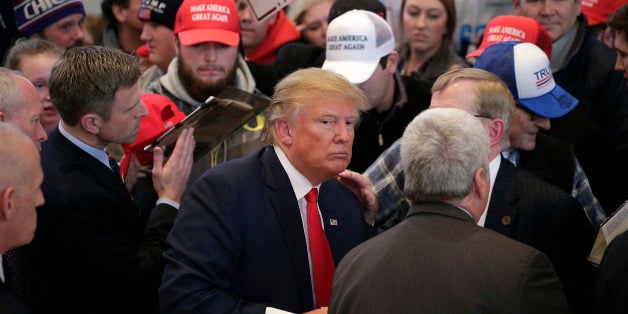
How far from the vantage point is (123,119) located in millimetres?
4105

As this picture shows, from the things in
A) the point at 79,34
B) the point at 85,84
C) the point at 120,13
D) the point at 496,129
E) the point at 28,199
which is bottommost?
the point at 120,13

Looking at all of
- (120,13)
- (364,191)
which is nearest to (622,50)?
(364,191)

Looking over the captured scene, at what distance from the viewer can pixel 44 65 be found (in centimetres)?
493

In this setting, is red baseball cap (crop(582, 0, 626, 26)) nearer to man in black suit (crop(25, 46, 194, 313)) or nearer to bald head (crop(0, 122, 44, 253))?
man in black suit (crop(25, 46, 194, 313))

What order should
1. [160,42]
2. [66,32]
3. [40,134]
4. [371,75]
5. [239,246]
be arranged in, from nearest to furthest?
[239,246], [40,134], [371,75], [160,42], [66,32]

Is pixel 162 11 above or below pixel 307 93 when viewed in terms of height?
below

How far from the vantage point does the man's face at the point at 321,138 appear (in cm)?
359

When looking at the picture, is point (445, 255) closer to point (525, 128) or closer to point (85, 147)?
point (525, 128)

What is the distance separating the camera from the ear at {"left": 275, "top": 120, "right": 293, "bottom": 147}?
363 cm

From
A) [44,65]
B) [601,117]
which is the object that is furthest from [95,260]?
[601,117]

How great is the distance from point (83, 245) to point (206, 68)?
1.70 metres

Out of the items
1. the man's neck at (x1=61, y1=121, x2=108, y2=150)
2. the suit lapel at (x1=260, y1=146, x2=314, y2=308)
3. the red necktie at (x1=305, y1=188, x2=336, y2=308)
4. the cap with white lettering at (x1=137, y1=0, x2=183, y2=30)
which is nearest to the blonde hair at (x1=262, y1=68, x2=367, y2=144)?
the suit lapel at (x1=260, y1=146, x2=314, y2=308)

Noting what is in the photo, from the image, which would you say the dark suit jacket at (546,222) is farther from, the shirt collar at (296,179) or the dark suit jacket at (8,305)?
the dark suit jacket at (8,305)

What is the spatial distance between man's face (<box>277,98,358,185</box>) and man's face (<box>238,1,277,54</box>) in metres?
2.80
